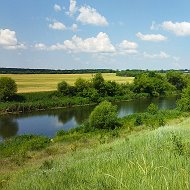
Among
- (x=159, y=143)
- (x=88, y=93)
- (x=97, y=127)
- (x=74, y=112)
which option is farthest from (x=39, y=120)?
(x=159, y=143)

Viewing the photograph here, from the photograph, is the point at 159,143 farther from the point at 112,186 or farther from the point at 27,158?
the point at 27,158

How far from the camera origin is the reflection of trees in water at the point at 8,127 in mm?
43312

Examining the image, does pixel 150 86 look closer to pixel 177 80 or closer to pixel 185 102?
pixel 177 80

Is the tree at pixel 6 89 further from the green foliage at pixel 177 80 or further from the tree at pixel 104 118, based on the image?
the green foliage at pixel 177 80

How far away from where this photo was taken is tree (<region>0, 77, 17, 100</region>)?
68.6 meters

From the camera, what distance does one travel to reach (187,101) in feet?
154

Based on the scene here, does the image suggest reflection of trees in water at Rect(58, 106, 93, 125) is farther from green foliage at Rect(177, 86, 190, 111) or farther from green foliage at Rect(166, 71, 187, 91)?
green foliage at Rect(166, 71, 187, 91)

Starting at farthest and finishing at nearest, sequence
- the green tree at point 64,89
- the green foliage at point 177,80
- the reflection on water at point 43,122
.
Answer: the green foliage at point 177,80, the green tree at point 64,89, the reflection on water at point 43,122

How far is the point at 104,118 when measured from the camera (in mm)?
37531

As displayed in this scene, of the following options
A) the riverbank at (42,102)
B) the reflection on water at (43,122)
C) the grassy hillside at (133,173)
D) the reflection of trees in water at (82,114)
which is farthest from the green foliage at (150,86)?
the grassy hillside at (133,173)

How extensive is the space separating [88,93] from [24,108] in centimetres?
1951

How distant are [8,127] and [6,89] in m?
23.4

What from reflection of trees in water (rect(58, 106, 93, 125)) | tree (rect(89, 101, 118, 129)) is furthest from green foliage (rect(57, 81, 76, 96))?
tree (rect(89, 101, 118, 129))

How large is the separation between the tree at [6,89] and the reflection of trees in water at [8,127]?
14.1 meters
